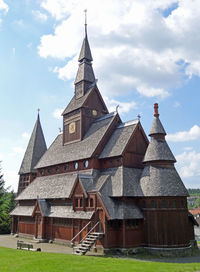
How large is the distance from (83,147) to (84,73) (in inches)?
551

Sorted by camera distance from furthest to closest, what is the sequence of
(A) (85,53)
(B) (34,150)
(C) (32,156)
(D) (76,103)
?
(B) (34,150)
(C) (32,156)
(A) (85,53)
(D) (76,103)

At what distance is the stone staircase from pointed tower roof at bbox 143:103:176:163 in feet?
31.9

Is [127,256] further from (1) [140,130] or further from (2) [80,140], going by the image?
(2) [80,140]

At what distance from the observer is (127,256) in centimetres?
2619

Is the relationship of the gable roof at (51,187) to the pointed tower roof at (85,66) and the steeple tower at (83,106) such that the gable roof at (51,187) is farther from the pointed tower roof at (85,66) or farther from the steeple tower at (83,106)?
the pointed tower roof at (85,66)

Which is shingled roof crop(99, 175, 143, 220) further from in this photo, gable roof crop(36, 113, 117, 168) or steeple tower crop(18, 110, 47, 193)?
steeple tower crop(18, 110, 47, 193)

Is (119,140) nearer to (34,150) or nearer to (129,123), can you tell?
(129,123)

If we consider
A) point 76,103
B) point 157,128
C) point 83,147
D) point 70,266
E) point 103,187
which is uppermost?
point 76,103

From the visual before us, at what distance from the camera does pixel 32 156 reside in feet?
177

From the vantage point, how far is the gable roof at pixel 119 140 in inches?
1295

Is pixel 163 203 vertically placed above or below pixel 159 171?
below

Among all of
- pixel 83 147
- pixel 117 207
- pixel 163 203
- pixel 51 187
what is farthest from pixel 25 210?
pixel 163 203

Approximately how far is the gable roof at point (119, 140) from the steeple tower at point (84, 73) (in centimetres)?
1101

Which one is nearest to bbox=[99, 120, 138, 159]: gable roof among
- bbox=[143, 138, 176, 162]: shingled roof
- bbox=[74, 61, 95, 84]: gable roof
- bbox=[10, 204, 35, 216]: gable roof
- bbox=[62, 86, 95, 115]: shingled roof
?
bbox=[143, 138, 176, 162]: shingled roof
